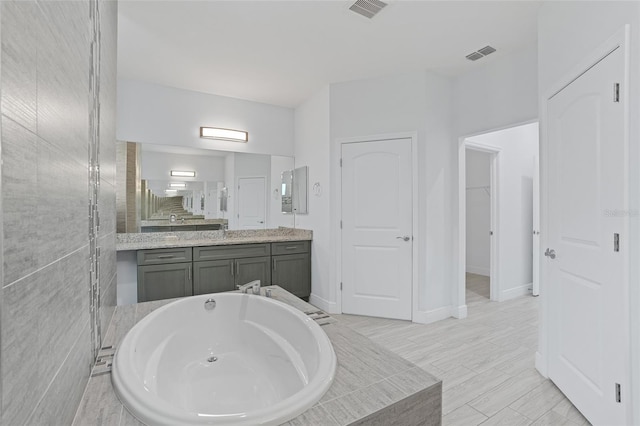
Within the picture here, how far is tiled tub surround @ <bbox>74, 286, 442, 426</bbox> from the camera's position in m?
0.95

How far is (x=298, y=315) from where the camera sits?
1.79 m

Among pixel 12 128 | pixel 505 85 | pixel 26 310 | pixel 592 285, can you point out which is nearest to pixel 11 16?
pixel 12 128

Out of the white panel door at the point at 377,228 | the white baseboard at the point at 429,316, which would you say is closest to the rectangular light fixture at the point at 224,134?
the white panel door at the point at 377,228

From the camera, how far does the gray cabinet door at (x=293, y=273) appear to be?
11.9ft

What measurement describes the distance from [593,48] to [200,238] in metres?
3.71

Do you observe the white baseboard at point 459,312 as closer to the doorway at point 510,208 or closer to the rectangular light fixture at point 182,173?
the doorway at point 510,208

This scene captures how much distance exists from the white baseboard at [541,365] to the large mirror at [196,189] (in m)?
2.87

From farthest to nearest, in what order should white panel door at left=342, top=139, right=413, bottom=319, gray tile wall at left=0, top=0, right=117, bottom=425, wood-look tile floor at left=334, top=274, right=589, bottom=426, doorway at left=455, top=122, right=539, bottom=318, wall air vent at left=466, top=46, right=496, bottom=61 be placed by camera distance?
doorway at left=455, top=122, right=539, bottom=318 < white panel door at left=342, top=139, right=413, bottom=319 < wall air vent at left=466, top=46, right=496, bottom=61 < wood-look tile floor at left=334, top=274, right=589, bottom=426 < gray tile wall at left=0, top=0, right=117, bottom=425

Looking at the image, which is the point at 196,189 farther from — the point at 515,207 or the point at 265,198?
the point at 515,207

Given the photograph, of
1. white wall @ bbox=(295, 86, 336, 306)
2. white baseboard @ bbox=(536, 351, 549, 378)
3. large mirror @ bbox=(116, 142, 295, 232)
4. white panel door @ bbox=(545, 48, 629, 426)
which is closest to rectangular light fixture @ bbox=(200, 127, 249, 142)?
large mirror @ bbox=(116, 142, 295, 232)

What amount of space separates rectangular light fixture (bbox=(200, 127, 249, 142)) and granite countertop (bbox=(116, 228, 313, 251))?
115cm

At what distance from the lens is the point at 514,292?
164 inches

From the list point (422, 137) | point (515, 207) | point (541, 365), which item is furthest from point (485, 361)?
point (515, 207)

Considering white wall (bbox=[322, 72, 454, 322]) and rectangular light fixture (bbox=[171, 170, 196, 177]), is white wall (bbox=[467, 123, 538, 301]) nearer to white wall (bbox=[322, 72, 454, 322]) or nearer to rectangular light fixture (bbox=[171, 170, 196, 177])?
white wall (bbox=[322, 72, 454, 322])
